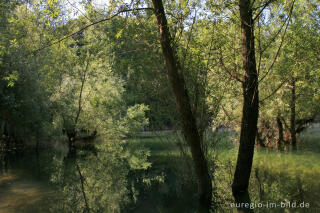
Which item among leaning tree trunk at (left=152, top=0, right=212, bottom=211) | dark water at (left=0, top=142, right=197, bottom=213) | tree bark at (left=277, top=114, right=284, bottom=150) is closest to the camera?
leaning tree trunk at (left=152, top=0, right=212, bottom=211)

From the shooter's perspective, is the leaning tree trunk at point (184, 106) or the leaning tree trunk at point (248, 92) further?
the leaning tree trunk at point (248, 92)

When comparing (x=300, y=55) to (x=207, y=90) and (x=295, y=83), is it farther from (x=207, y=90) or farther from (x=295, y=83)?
(x=207, y=90)

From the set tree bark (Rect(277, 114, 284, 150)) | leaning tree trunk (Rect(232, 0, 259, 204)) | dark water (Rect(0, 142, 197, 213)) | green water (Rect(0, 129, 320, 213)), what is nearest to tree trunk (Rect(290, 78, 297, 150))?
tree bark (Rect(277, 114, 284, 150))

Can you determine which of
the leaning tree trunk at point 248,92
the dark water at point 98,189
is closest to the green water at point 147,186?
the dark water at point 98,189

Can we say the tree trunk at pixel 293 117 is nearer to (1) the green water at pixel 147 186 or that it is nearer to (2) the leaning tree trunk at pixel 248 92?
(1) the green water at pixel 147 186

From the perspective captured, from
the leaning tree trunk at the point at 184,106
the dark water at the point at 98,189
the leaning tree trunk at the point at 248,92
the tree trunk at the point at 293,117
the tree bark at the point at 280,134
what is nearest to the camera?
the leaning tree trunk at the point at 184,106

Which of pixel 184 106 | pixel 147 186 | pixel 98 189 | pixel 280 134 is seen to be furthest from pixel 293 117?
pixel 184 106

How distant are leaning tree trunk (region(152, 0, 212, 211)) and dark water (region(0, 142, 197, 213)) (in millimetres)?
557

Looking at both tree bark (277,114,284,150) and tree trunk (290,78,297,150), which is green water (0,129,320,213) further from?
tree bark (277,114,284,150)

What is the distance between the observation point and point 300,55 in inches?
494

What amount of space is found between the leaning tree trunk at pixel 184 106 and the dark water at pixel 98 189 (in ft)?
1.83

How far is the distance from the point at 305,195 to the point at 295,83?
10.3 metres

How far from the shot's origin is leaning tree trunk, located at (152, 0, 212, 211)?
20.1 feet

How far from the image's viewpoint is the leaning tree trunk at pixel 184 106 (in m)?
6.12
